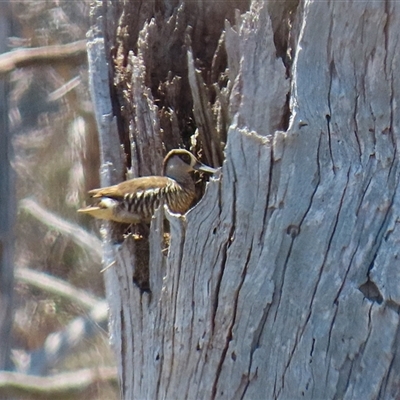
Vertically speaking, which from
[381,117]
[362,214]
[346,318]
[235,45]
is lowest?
[346,318]

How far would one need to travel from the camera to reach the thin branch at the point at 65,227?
4977 mm

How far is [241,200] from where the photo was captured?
93.3 inches

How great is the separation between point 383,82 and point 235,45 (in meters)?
0.57

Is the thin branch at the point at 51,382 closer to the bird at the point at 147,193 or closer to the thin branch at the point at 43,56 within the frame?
the thin branch at the point at 43,56

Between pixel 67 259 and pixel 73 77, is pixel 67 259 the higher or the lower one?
the lower one

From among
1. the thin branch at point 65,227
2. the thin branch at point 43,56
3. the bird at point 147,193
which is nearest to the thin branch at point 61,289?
the thin branch at point 65,227

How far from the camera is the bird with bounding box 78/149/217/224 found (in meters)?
2.71

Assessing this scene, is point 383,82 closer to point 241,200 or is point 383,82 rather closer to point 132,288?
point 241,200

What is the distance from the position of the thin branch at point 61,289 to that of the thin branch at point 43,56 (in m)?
1.45

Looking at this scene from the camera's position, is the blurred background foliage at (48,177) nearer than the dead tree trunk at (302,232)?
No

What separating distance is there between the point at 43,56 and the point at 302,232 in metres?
2.55

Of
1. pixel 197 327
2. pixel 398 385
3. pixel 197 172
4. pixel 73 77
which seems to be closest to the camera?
pixel 398 385

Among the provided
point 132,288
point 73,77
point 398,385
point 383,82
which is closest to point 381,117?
point 383,82

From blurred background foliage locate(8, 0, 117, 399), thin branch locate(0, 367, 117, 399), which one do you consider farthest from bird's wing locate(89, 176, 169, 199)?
blurred background foliage locate(8, 0, 117, 399)
